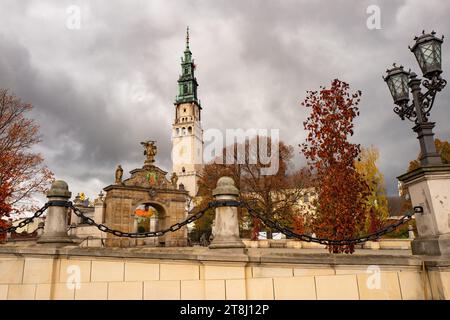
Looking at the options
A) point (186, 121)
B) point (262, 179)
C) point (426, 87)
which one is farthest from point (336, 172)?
→ point (186, 121)

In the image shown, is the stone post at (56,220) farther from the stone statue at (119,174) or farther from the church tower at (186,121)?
the church tower at (186,121)

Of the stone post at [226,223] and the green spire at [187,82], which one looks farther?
the green spire at [187,82]

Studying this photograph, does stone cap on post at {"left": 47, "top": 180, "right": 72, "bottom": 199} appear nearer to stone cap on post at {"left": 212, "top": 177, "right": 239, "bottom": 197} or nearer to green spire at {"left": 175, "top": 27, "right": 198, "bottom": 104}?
stone cap on post at {"left": 212, "top": 177, "right": 239, "bottom": 197}

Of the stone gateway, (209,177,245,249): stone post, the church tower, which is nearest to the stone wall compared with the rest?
(209,177,245,249): stone post

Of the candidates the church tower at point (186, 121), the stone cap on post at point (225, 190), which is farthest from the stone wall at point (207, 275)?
the church tower at point (186, 121)

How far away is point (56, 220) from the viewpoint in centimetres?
586

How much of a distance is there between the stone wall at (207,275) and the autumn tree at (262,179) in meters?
21.4

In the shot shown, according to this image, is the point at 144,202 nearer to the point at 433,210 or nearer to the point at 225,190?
the point at 225,190

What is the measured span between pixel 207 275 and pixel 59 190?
337 cm

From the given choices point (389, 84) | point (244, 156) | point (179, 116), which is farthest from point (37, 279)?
point (179, 116)

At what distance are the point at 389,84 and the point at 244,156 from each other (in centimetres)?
2500

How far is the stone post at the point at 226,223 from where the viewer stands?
4.99 metres

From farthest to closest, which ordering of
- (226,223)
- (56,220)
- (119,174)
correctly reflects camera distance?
(119,174) → (56,220) → (226,223)

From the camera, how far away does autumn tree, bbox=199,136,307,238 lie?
28.0 metres
